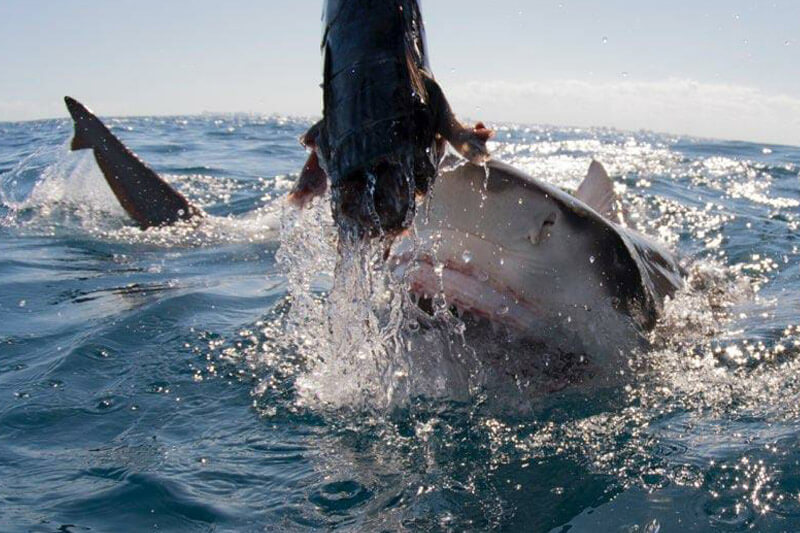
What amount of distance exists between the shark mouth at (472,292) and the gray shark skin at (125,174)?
12.7 feet

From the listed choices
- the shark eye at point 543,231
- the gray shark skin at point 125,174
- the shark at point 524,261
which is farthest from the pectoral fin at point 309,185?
the gray shark skin at point 125,174

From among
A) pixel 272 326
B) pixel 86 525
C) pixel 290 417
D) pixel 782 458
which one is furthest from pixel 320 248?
pixel 782 458

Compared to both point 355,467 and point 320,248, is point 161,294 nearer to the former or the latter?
point 320,248

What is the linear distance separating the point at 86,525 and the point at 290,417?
775mm

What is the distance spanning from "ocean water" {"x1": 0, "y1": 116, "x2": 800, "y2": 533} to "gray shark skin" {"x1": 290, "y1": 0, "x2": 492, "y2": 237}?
52cm

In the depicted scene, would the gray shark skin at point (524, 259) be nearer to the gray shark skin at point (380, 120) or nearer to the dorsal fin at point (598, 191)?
the gray shark skin at point (380, 120)

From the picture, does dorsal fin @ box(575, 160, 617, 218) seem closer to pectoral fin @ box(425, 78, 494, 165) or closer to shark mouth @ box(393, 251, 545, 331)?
shark mouth @ box(393, 251, 545, 331)

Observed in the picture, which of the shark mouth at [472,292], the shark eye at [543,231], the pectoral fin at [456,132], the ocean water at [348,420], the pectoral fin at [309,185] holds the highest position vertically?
Result: the pectoral fin at [456,132]

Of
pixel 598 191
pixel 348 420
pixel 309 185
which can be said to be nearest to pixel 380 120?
pixel 309 185

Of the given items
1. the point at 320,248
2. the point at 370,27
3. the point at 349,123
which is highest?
the point at 370,27

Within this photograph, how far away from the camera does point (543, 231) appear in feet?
7.05

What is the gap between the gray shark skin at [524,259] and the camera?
2.13 m

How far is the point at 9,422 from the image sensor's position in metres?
2.57

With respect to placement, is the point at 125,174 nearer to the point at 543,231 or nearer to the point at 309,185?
the point at 309,185
